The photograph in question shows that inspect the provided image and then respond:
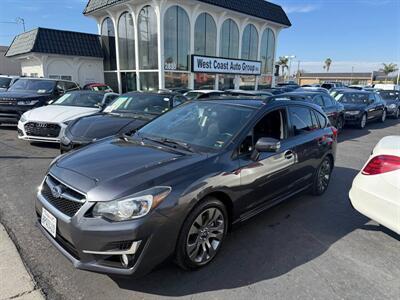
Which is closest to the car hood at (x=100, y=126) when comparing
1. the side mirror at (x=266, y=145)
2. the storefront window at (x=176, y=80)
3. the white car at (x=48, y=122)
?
the white car at (x=48, y=122)

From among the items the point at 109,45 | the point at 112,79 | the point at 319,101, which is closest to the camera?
the point at 319,101

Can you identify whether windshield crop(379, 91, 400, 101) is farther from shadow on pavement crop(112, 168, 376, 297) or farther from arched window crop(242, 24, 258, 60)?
shadow on pavement crop(112, 168, 376, 297)

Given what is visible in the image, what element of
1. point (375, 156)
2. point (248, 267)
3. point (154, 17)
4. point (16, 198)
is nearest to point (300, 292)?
point (248, 267)

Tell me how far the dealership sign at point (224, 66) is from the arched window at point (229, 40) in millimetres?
1204

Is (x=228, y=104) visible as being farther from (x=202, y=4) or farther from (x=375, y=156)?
(x=202, y=4)

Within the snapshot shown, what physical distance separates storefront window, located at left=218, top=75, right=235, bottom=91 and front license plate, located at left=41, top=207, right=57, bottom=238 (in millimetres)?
22037

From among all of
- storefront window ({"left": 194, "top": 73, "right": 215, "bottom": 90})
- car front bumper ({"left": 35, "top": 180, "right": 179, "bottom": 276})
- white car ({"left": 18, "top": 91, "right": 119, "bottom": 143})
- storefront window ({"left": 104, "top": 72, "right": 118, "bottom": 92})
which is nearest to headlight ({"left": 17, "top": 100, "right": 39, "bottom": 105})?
white car ({"left": 18, "top": 91, "right": 119, "bottom": 143})

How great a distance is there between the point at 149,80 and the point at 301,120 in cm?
1779

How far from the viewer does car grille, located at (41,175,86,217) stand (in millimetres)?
2486

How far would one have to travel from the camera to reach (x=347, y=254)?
331 cm

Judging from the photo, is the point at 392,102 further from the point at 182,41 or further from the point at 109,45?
the point at 109,45

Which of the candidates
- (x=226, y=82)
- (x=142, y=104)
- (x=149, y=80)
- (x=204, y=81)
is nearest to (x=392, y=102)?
(x=226, y=82)

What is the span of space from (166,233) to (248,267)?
1041 mm

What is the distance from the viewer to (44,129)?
707 centimetres
